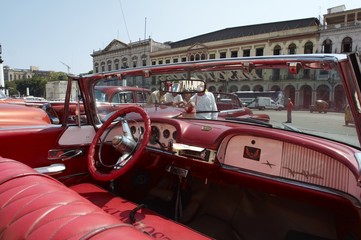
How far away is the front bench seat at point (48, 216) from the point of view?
0.97 m

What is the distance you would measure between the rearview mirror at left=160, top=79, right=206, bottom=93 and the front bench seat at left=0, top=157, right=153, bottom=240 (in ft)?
4.48

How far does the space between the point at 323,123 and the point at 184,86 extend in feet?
3.67

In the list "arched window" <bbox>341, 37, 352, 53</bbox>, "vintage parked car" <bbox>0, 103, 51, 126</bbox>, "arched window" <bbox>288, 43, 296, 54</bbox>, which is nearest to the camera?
"vintage parked car" <bbox>0, 103, 51, 126</bbox>

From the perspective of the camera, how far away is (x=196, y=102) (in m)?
2.56

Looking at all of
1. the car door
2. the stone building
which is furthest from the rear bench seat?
the stone building

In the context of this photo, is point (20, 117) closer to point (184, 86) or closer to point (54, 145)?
→ point (54, 145)

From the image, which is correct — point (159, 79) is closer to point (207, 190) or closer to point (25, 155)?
point (207, 190)

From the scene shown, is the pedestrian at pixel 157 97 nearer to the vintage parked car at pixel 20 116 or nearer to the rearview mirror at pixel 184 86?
the rearview mirror at pixel 184 86

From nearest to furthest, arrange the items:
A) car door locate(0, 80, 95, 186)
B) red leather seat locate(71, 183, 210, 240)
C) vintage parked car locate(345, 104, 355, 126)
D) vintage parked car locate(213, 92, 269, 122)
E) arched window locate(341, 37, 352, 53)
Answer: vintage parked car locate(345, 104, 355, 126), red leather seat locate(71, 183, 210, 240), vintage parked car locate(213, 92, 269, 122), car door locate(0, 80, 95, 186), arched window locate(341, 37, 352, 53)

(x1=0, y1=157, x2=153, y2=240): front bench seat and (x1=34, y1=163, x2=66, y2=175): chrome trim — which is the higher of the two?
(x1=0, y1=157, x2=153, y2=240): front bench seat

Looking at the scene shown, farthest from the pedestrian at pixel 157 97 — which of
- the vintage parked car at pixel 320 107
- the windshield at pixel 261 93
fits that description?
the vintage parked car at pixel 320 107

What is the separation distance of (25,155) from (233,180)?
179cm

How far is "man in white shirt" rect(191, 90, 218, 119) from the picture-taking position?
2467 millimetres

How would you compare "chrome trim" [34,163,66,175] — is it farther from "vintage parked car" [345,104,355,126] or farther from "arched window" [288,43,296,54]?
"arched window" [288,43,296,54]
